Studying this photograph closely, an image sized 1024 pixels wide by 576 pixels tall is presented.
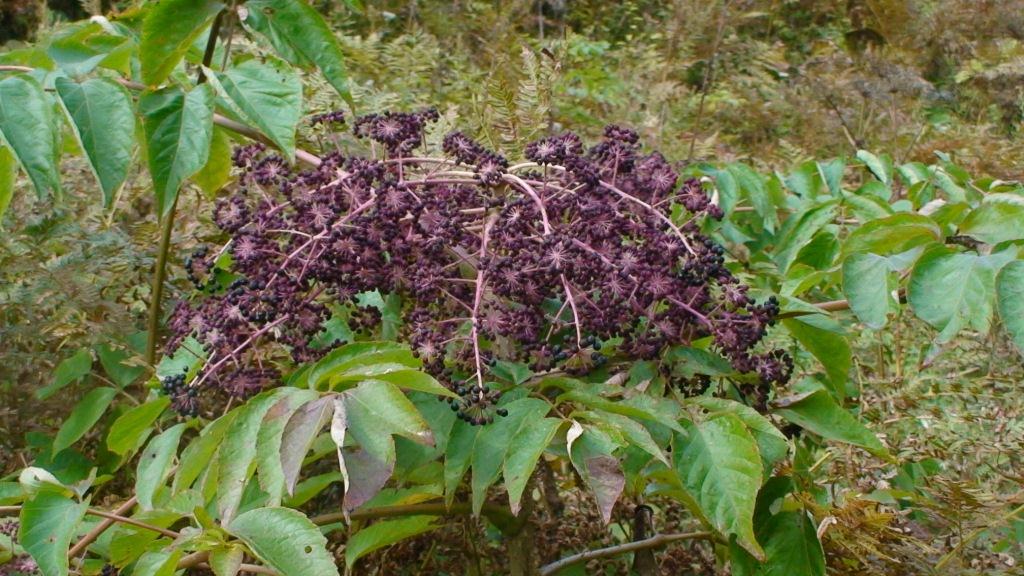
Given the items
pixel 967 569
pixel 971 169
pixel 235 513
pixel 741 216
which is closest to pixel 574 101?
pixel 971 169

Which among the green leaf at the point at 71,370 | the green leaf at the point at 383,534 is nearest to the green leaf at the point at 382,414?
the green leaf at the point at 383,534

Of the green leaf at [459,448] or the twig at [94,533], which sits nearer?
the green leaf at [459,448]

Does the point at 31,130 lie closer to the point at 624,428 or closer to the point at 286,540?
the point at 286,540

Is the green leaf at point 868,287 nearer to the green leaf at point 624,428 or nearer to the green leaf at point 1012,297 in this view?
the green leaf at point 1012,297

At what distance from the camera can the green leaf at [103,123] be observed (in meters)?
1.36

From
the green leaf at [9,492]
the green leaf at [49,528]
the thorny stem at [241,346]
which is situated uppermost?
the thorny stem at [241,346]

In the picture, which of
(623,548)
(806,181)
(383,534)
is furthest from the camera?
(806,181)

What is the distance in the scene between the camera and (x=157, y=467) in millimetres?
1584

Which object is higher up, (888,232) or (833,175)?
(888,232)

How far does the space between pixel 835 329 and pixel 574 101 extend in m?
4.94

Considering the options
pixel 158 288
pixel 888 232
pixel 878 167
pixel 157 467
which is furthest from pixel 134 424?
pixel 878 167

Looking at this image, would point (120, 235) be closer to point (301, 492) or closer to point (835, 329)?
point (301, 492)

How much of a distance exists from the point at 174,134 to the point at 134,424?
505 millimetres

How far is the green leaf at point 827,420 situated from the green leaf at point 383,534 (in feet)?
1.76
